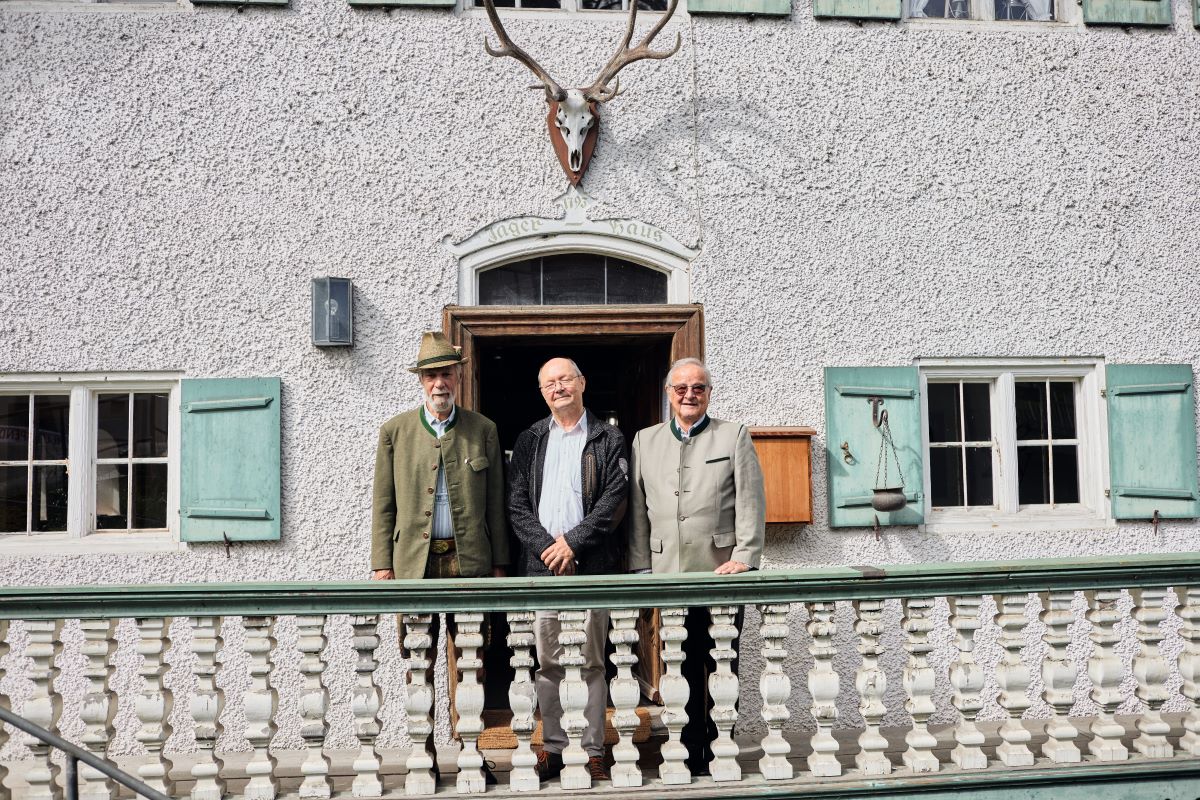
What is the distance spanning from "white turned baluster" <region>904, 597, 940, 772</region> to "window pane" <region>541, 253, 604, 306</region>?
2338 mm

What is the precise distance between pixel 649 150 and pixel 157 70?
99.6 inches

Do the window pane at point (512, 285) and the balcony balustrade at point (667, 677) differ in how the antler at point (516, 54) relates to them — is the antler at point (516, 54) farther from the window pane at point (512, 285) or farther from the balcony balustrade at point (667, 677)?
the balcony balustrade at point (667, 677)

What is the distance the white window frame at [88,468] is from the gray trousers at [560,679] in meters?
2.08

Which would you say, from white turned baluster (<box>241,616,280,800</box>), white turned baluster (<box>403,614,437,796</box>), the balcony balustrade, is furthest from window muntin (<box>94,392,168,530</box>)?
white turned baluster (<box>403,614,437,796</box>)

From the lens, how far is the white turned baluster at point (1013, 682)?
3723 millimetres

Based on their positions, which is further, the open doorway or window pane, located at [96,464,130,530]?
the open doorway

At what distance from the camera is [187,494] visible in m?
4.87

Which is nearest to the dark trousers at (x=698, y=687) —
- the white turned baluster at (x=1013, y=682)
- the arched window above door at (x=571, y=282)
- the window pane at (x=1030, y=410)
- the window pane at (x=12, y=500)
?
the white turned baluster at (x=1013, y=682)

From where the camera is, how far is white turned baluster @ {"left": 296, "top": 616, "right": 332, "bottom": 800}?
3.47m

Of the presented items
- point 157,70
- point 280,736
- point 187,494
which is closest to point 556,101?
point 157,70

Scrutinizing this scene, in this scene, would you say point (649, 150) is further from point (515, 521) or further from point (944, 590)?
point (944, 590)

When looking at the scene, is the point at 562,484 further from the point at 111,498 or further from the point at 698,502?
the point at 111,498

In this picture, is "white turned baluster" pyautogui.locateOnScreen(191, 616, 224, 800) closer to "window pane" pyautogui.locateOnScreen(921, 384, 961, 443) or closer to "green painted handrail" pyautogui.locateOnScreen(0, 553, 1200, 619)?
"green painted handrail" pyautogui.locateOnScreen(0, 553, 1200, 619)

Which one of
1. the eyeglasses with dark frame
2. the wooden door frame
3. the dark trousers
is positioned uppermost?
the wooden door frame
